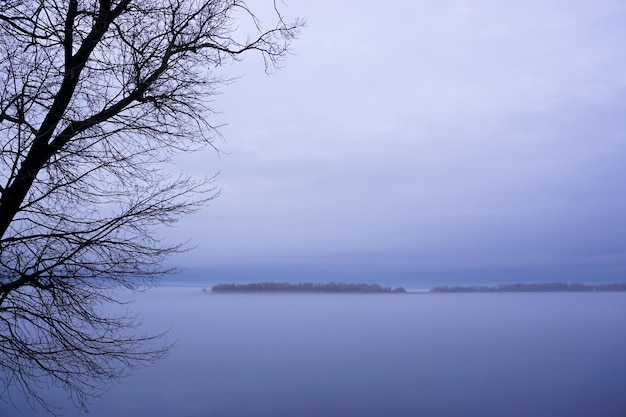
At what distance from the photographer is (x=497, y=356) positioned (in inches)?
1266

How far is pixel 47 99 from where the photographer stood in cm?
428

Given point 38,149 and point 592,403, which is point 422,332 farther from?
point 38,149

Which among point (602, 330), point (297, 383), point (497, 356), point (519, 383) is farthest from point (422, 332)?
point (297, 383)

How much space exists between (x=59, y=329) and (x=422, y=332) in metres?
46.7

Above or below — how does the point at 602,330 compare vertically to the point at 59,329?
below

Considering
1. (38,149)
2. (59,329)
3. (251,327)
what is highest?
(38,149)

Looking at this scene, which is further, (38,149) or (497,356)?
(497,356)

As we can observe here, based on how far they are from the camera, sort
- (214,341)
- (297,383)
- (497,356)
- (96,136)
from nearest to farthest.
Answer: (96,136) < (297,383) < (497,356) < (214,341)

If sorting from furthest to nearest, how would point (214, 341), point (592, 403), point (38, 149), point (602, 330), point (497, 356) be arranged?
A: point (602, 330) < point (214, 341) < point (497, 356) < point (592, 403) < point (38, 149)

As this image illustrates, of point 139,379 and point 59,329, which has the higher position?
point 59,329

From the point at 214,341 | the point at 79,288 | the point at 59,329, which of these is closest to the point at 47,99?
the point at 79,288

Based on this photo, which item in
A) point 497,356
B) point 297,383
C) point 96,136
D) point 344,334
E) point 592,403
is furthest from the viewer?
point 344,334

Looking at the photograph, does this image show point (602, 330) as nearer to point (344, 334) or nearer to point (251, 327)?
point (344, 334)

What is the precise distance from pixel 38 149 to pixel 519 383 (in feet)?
82.6
